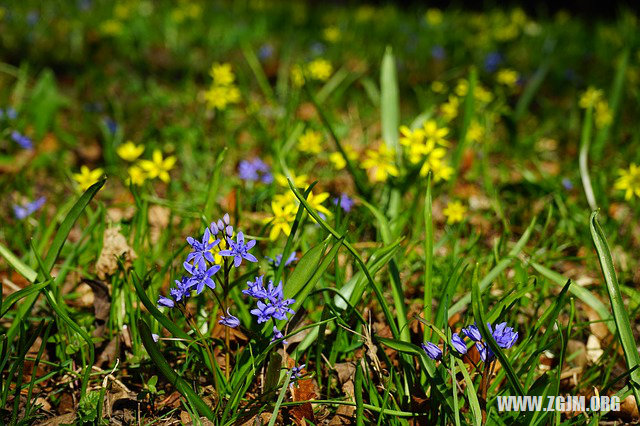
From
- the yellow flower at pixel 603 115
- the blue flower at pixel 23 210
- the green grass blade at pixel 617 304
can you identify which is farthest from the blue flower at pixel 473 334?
the yellow flower at pixel 603 115

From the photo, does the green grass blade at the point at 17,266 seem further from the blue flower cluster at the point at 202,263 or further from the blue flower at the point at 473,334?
the blue flower at the point at 473,334

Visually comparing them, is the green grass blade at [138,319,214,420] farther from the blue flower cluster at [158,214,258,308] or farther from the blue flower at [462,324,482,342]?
the blue flower at [462,324,482,342]

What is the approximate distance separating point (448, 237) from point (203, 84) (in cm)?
251

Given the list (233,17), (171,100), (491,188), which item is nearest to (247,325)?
(491,188)

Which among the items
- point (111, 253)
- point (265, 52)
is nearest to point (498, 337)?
point (111, 253)

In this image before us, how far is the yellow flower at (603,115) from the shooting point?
10.0ft

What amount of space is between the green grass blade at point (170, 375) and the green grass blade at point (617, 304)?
1149 millimetres

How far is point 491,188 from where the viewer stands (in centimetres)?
265

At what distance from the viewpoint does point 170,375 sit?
4.44 feet

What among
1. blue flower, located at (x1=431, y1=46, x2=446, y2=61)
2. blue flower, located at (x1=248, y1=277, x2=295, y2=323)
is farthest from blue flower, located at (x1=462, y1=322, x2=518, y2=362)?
blue flower, located at (x1=431, y1=46, x2=446, y2=61)

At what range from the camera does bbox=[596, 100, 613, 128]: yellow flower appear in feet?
10.0

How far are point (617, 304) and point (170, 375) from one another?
1235 millimetres

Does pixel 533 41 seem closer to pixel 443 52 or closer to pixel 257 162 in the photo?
pixel 443 52

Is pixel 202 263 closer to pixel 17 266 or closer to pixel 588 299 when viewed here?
pixel 17 266
